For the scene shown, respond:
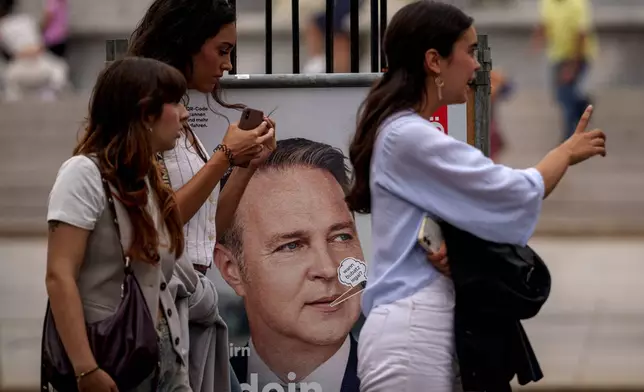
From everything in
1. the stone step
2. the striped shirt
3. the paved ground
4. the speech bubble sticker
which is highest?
the striped shirt

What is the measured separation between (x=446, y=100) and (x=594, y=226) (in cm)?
930

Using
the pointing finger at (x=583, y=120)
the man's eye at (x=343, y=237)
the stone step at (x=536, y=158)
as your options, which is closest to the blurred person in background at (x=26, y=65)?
the stone step at (x=536, y=158)

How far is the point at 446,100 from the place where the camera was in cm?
406

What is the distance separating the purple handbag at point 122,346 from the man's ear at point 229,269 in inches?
54.5

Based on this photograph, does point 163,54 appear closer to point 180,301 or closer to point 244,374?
point 180,301

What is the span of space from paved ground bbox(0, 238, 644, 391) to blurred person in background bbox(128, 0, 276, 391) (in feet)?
13.8

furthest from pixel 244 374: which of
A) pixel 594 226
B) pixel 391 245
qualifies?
pixel 594 226

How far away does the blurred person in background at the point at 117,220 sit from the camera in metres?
3.88

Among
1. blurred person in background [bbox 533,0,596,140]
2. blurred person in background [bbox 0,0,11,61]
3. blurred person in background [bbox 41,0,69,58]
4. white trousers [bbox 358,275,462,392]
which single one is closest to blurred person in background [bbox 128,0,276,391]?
white trousers [bbox 358,275,462,392]

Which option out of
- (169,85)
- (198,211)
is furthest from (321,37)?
(169,85)

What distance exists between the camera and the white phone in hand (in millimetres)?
3846

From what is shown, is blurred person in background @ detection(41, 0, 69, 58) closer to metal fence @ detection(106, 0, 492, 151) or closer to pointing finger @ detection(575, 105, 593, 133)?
metal fence @ detection(106, 0, 492, 151)

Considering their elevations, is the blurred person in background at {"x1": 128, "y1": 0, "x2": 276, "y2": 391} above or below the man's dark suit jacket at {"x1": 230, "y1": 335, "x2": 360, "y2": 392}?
above

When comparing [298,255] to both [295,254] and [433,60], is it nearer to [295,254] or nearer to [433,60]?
[295,254]
